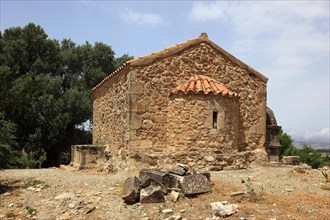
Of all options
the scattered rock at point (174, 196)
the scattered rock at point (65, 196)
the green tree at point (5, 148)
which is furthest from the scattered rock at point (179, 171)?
the green tree at point (5, 148)

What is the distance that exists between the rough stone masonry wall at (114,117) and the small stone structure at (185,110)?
0.12 feet

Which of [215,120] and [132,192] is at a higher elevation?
[215,120]

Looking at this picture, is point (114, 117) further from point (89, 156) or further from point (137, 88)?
point (137, 88)

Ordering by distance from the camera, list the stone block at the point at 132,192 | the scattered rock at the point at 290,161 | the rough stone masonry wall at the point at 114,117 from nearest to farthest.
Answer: the stone block at the point at 132,192 → the rough stone masonry wall at the point at 114,117 → the scattered rock at the point at 290,161

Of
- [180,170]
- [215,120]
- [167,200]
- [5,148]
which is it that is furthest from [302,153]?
[5,148]

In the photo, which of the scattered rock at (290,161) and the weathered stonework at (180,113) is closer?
the weathered stonework at (180,113)

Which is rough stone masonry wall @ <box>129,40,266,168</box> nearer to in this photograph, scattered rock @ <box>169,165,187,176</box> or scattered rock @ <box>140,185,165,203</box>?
scattered rock @ <box>169,165,187,176</box>

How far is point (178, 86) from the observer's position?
12.8 meters

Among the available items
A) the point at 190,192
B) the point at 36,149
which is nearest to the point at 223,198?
the point at 190,192

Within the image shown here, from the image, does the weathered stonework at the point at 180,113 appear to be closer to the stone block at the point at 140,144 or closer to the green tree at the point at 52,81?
the stone block at the point at 140,144

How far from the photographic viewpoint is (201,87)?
1216cm

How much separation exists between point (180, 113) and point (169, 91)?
1.03 m

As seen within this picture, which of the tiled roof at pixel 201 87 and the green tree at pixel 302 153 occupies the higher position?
the tiled roof at pixel 201 87

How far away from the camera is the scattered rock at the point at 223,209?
23.4ft
